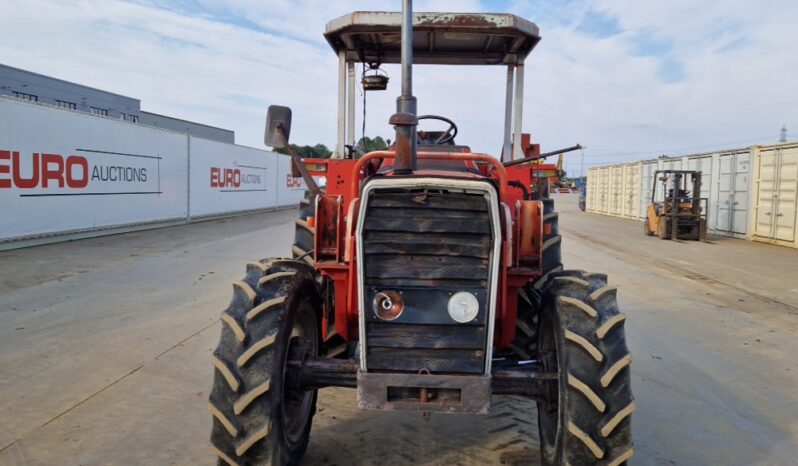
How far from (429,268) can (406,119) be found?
746mm

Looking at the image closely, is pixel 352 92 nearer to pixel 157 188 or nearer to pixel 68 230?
pixel 68 230

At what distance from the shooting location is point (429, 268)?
2.90 m

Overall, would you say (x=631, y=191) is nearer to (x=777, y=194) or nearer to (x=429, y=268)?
(x=777, y=194)

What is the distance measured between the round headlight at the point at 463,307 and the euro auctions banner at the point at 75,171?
38.5 feet

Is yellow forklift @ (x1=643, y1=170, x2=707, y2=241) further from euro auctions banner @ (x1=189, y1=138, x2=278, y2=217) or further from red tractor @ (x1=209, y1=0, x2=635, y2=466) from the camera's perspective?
A: red tractor @ (x1=209, y1=0, x2=635, y2=466)

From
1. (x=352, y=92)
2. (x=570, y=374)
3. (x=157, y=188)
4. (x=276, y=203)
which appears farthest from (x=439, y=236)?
(x=276, y=203)

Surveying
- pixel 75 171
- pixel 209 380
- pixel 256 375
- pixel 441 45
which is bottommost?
pixel 209 380

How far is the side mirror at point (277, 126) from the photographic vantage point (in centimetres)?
333

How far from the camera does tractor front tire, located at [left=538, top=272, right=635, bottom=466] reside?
280 cm

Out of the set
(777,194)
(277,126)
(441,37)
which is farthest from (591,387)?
(777,194)

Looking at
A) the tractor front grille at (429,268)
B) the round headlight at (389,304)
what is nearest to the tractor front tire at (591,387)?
the tractor front grille at (429,268)

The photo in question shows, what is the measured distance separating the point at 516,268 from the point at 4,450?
3.24m

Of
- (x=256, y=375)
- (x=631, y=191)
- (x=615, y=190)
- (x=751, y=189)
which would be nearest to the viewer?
(x=256, y=375)

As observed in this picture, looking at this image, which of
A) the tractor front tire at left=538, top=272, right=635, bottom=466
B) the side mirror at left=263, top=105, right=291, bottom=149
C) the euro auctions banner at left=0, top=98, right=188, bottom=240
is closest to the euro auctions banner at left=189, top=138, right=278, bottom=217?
the euro auctions banner at left=0, top=98, right=188, bottom=240
